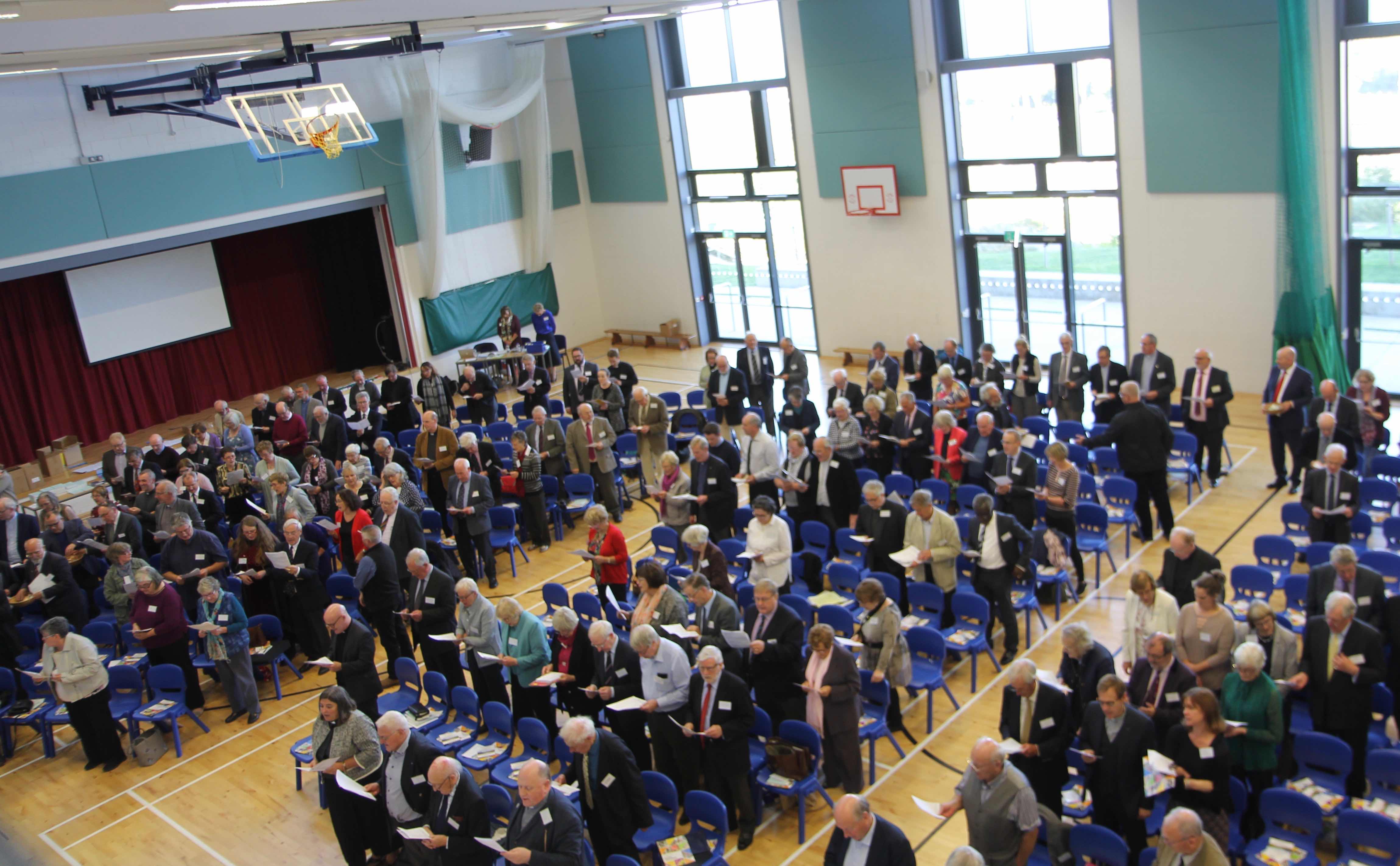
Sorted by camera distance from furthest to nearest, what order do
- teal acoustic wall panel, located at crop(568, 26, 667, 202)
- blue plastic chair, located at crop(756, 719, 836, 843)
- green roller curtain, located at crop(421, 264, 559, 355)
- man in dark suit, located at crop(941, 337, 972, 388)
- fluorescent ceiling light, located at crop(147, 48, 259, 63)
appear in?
teal acoustic wall panel, located at crop(568, 26, 667, 202), green roller curtain, located at crop(421, 264, 559, 355), man in dark suit, located at crop(941, 337, 972, 388), fluorescent ceiling light, located at crop(147, 48, 259, 63), blue plastic chair, located at crop(756, 719, 836, 843)

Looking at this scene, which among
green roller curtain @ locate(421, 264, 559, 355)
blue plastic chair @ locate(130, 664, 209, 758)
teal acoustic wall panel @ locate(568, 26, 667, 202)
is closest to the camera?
blue plastic chair @ locate(130, 664, 209, 758)

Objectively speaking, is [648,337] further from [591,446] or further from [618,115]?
Answer: [591,446]

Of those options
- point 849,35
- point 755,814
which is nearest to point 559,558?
point 755,814

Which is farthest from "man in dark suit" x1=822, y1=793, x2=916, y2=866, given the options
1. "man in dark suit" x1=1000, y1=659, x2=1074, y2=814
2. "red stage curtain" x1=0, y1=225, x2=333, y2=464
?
"red stage curtain" x1=0, y1=225, x2=333, y2=464

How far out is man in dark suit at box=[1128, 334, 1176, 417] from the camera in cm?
1179

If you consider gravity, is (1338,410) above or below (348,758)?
above

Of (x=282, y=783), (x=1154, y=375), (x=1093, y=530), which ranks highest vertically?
(x=1154, y=375)

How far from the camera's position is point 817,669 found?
7332 mm

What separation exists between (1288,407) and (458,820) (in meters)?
8.58

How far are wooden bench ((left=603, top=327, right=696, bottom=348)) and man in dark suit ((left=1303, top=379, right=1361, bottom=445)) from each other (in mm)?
12484

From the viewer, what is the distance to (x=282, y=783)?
365 inches

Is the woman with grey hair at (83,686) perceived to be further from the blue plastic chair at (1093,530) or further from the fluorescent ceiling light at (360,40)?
the blue plastic chair at (1093,530)

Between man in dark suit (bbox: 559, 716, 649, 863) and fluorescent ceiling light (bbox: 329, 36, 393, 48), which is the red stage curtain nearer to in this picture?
fluorescent ceiling light (bbox: 329, 36, 393, 48)

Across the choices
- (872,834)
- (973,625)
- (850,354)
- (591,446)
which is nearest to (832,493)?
(973,625)
